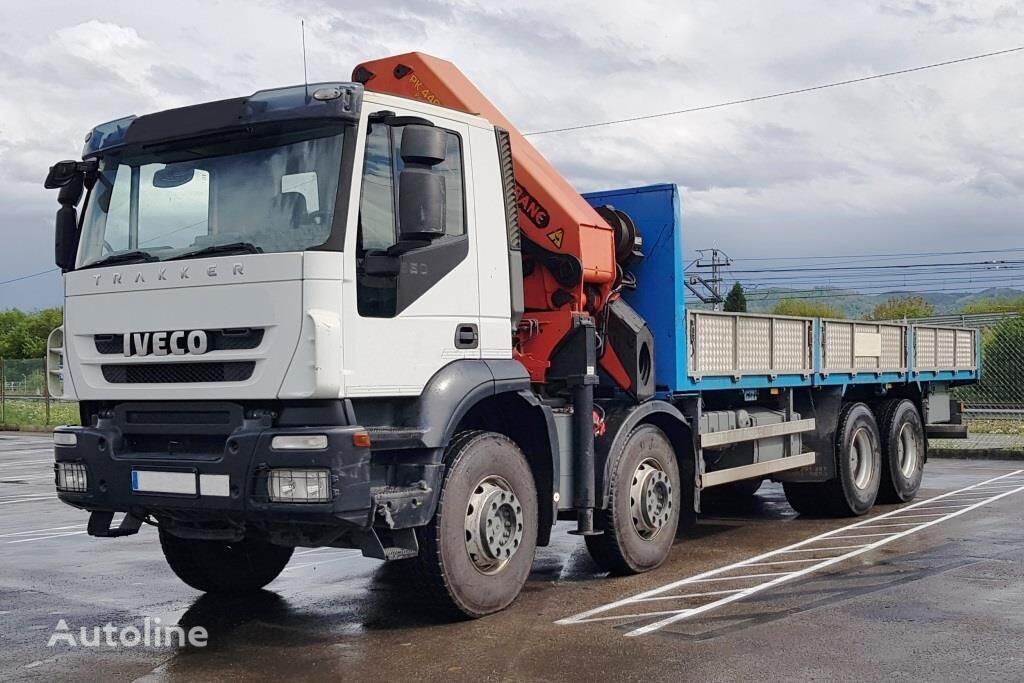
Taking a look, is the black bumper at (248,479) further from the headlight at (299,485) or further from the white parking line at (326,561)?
the white parking line at (326,561)

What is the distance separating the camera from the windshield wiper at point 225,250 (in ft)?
20.8

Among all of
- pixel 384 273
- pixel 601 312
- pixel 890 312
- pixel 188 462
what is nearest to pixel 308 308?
pixel 384 273

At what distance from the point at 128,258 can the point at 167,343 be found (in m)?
0.61

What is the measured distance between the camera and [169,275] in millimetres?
6496

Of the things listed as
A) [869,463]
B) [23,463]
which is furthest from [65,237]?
[23,463]

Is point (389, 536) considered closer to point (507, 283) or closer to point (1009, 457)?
point (507, 283)

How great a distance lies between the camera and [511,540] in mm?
7285

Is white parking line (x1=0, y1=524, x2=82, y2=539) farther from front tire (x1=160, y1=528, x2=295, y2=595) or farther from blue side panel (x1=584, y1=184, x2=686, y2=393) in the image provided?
blue side panel (x1=584, y1=184, x2=686, y2=393)

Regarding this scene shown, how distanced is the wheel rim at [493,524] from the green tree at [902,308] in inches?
2740

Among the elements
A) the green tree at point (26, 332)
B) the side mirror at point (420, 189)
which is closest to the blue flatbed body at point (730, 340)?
the side mirror at point (420, 189)

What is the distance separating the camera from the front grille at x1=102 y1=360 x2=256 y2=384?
630cm

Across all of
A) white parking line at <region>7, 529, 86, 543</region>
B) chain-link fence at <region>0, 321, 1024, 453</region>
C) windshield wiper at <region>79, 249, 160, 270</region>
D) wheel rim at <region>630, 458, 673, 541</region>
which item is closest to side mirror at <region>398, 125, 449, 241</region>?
windshield wiper at <region>79, 249, 160, 270</region>

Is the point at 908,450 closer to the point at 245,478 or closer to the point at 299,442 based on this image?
the point at 299,442

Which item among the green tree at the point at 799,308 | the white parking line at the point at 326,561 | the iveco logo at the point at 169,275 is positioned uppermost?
the green tree at the point at 799,308
